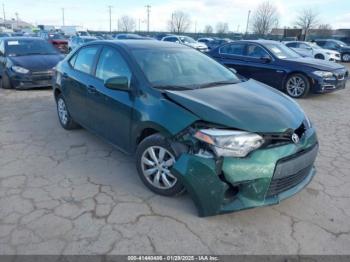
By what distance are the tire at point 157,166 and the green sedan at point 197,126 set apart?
0.01 meters

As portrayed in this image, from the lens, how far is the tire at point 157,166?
9.26ft

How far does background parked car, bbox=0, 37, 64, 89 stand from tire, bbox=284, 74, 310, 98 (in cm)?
656

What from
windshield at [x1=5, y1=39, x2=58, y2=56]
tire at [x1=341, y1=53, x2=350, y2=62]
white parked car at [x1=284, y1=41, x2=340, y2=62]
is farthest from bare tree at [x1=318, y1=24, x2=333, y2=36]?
windshield at [x1=5, y1=39, x2=58, y2=56]

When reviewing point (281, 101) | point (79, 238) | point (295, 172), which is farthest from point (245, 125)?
point (79, 238)

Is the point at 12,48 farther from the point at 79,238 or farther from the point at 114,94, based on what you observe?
the point at 79,238

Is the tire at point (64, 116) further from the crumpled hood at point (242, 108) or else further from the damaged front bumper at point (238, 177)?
the damaged front bumper at point (238, 177)

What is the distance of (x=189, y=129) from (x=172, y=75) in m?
1.04

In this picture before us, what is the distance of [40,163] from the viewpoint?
375cm

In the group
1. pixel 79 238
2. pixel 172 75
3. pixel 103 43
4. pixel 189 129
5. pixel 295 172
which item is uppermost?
pixel 103 43

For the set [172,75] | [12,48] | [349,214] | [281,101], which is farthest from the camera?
[12,48]

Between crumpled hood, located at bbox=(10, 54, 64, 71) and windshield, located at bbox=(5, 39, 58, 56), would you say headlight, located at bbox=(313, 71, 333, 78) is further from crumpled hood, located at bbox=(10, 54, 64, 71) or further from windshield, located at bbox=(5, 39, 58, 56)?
windshield, located at bbox=(5, 39, 58, 56)

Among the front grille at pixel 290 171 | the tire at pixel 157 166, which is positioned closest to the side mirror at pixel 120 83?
the tire at pixel 157 166

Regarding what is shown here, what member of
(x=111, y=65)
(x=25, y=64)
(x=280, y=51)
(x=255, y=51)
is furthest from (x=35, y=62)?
(x=280, y=51)

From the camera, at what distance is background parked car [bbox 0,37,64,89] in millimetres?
7859
